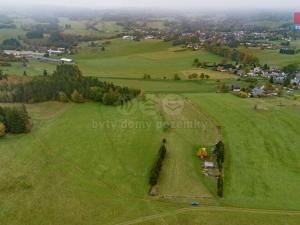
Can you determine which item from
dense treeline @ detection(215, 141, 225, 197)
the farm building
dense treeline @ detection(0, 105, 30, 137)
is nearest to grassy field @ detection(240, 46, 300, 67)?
dense treeline @ detection(215, 141, 225, 197)

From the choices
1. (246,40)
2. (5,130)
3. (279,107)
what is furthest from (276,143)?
(246,40)

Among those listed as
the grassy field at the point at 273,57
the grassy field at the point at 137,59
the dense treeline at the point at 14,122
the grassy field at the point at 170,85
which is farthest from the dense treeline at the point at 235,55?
the dense treeline at the point at 14,122

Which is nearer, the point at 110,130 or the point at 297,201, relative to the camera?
the point at 297,201

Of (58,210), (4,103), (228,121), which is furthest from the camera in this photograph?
(4,103)

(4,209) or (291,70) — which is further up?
(291,70)

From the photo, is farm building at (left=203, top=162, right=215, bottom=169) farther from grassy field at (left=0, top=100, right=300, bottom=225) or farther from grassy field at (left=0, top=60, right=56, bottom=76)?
grassy field at (left=0, top=60, right=56, bottom=76)

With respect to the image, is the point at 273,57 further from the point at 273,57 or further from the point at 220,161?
the point at 220,161

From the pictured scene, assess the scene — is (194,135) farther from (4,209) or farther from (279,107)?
(4,209)
